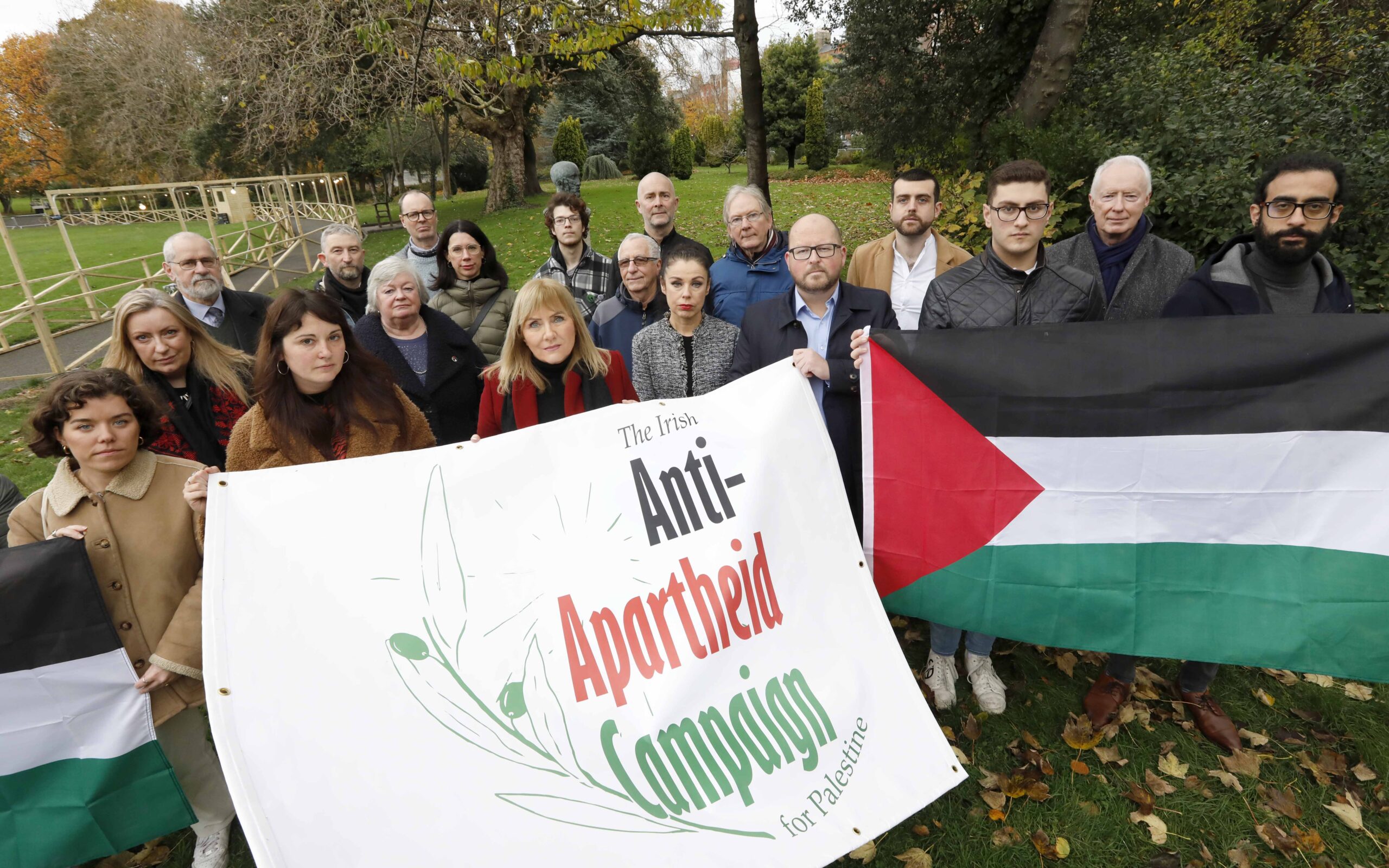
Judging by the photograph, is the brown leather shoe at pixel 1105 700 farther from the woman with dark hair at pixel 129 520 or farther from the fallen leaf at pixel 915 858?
the woman with dark hair at pixel 129 520

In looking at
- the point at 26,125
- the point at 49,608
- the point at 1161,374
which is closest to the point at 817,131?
the point at 1161,374

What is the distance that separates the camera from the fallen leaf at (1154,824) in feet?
9.32

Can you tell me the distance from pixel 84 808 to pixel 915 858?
10.1ft

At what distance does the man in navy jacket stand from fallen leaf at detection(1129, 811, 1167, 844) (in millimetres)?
1629

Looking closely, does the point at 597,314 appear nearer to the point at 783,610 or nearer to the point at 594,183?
the point at 783,610

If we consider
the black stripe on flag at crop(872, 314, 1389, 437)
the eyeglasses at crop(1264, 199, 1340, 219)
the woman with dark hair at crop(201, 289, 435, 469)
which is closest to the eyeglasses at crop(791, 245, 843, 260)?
the black stripe on flag at crop(872, 314, 1389, 437)

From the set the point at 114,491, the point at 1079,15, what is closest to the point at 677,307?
the point at 114,491

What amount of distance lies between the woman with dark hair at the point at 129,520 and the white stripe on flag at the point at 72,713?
0.05 meters

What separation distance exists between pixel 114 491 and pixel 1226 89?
9.46 m

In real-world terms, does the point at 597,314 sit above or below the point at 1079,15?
below

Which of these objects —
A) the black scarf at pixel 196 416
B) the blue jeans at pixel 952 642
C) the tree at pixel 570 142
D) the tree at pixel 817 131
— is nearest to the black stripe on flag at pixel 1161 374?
the blue jeans at pixel 952 642

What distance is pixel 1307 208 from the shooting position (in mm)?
2904

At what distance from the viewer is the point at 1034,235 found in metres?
A: 3.08

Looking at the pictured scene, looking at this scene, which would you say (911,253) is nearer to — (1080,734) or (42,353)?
(1080,734)
